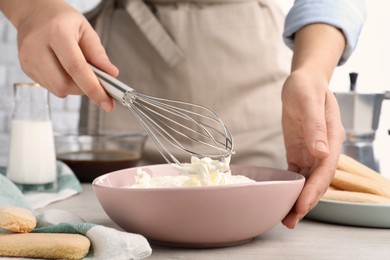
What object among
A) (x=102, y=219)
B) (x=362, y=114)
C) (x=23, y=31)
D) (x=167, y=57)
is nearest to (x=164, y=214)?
(x=102, y=219)

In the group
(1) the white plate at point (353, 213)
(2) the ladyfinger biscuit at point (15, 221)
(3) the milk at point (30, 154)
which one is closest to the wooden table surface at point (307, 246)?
(1) the white plate at point (353, 213)

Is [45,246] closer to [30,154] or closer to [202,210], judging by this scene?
[202,210]

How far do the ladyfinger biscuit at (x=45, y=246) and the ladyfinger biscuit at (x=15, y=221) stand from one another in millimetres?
15

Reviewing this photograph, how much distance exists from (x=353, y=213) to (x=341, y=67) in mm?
1837

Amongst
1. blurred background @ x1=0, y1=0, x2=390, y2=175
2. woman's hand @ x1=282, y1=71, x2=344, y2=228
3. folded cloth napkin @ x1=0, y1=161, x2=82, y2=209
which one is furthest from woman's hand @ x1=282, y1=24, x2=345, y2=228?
blurred background @ x1=0, y1=0, x2=390, y2=175

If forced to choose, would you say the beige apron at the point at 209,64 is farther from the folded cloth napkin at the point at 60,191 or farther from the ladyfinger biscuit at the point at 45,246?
the ladyfinger biscuit at the point at 45,246

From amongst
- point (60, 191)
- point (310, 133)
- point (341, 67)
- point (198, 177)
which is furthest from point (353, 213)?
point (341, 67)

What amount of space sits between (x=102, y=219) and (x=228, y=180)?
0.80 feet

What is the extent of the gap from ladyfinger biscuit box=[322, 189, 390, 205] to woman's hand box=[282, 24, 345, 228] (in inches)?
1.8

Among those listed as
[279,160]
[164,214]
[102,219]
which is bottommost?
[279,160]

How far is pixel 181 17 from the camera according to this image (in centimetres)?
145

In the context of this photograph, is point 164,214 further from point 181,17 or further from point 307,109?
point 181,17

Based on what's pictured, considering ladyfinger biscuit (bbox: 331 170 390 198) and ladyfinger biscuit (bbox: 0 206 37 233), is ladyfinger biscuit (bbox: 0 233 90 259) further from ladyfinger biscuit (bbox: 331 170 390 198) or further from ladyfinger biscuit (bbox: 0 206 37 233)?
ladyfinger biscuit (bbox: 331 170 390 198)

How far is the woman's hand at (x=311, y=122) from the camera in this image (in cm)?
76
